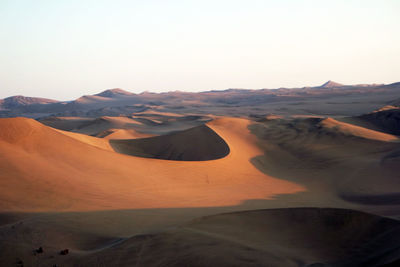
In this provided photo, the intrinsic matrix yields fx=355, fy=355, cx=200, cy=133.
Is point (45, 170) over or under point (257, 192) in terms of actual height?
over

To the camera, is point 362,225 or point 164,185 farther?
point 164,185

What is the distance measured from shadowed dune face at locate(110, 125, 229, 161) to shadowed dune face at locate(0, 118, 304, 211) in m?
2.46

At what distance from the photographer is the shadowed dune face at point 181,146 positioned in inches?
654

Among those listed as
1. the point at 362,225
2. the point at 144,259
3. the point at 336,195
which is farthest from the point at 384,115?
the point at 144,259

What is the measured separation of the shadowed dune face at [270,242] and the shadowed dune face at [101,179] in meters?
2.26

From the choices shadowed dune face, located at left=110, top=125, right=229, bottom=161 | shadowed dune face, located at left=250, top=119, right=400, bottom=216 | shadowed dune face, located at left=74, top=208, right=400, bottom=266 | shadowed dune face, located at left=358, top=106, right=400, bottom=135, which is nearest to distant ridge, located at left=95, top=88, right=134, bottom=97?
shadowed dune face, located at left=358, top=106, right=400, bottom=135

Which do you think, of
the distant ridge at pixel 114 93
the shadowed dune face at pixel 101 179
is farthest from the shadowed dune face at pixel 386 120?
the distant ridge at pixel 114 93

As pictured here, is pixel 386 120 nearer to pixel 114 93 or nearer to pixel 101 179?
pixel 101 179

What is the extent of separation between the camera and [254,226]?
627 centimetres

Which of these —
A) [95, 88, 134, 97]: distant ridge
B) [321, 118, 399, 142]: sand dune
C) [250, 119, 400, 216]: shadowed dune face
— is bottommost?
[250, 119, 400, 216]: shadowed dune face

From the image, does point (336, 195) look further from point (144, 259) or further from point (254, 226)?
point (144, 259)

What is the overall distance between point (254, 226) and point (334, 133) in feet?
47.6

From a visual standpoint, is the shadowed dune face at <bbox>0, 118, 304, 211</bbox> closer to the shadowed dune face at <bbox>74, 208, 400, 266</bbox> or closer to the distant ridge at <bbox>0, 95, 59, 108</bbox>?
the shadowed dune face at <bbox>74, 208, 400, 266</bbox>

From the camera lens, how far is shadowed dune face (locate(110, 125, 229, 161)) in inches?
654
